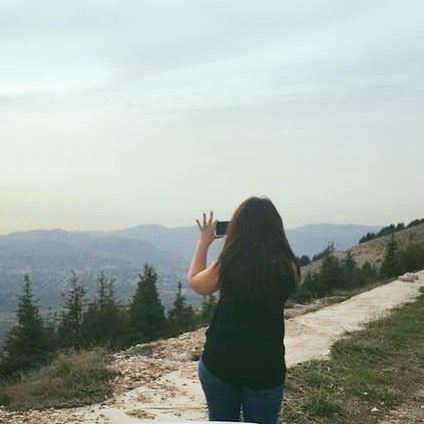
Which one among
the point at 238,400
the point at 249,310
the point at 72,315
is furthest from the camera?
the point at 72,315

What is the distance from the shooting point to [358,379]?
8375 millimetres

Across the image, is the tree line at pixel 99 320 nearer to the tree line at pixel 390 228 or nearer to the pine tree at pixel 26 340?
the pine tree at pixel 26 340

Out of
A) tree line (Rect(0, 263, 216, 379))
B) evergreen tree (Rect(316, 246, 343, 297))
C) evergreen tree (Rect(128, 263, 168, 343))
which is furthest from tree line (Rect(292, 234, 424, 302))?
evergreen tree (Rect(128, 263, 168, 343))

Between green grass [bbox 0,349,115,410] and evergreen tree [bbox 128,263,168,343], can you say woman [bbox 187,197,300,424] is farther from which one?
evergreen tree [bbox 128,263,168,343]

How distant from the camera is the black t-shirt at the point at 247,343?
3.50 metres

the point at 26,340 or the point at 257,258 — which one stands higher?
the point at 257,258

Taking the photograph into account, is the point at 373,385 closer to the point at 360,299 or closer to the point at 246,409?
the point at 246,409

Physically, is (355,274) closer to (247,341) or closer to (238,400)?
(238,400)

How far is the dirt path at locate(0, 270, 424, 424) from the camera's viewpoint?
6.72 m

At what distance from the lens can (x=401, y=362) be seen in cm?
1003

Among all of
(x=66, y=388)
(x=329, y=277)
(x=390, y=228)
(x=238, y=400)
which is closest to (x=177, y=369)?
(x=66, y=388)

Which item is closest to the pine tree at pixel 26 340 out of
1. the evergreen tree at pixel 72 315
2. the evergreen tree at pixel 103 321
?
the evergreen tree at pixel 103 321

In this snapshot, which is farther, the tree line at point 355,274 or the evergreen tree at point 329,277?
the evergreen tree at point 329,277

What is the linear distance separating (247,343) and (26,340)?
30743 millimetres
